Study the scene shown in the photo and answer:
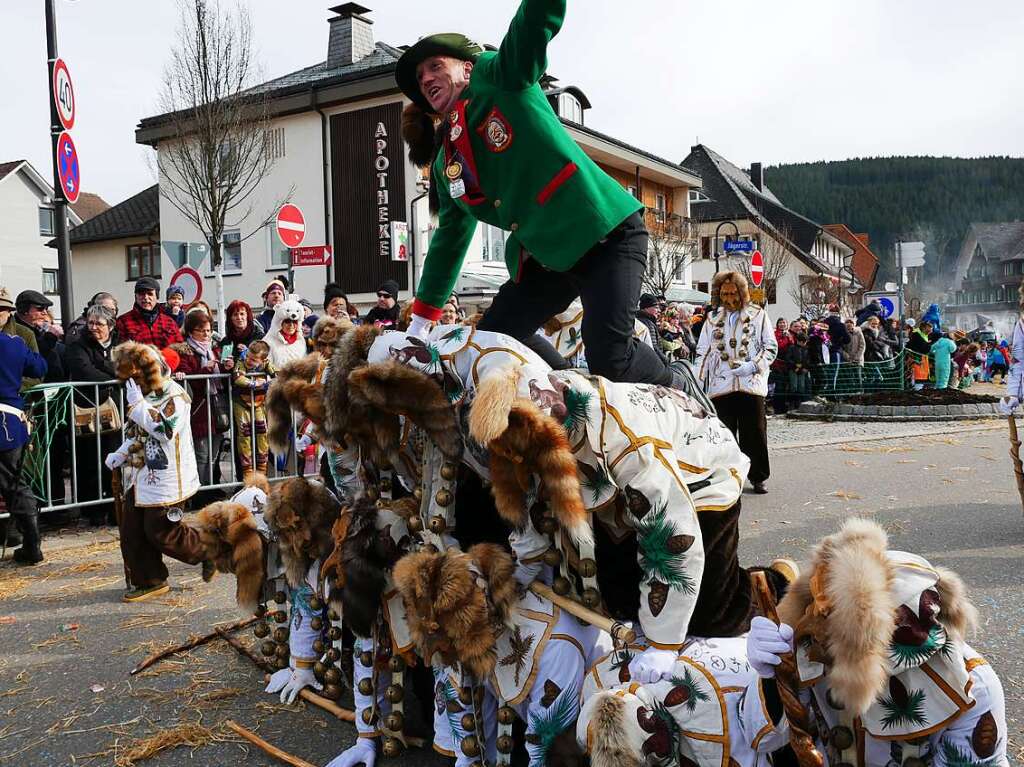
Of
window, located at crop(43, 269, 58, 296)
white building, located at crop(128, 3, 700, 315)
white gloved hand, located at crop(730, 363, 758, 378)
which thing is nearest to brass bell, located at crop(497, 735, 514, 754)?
white gloved hand, located at crop(730, 363, 758, 378)

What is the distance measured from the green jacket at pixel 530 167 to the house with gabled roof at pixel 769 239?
37860 millimetres

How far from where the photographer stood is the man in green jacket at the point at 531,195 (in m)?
3.07

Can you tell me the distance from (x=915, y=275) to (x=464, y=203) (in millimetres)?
89155

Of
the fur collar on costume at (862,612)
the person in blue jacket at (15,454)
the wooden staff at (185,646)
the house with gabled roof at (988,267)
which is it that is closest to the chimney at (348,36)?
the person in blue jacket at (15,454)

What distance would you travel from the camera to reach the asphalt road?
324cm

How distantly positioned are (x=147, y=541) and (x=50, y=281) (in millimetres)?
47871

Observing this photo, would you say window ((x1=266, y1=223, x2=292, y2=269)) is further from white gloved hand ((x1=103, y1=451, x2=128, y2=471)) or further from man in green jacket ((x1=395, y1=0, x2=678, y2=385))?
man in green jacket ((x1=395, y1=0, x2=678, y2=385))

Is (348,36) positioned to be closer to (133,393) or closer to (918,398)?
(918,398)

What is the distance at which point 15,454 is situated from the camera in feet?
20.2

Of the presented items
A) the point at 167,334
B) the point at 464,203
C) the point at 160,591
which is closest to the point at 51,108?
the point at 167,334

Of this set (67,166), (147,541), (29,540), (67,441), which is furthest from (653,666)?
(67,166)

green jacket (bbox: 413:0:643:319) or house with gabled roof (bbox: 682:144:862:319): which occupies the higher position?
house with gabled roof (bbox: 682:144:862:319)

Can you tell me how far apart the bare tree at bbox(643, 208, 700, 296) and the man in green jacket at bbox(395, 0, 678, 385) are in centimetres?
2568

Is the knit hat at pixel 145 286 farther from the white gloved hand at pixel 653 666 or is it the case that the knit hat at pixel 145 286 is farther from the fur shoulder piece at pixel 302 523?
the white gloved hand at pixel 653 666
